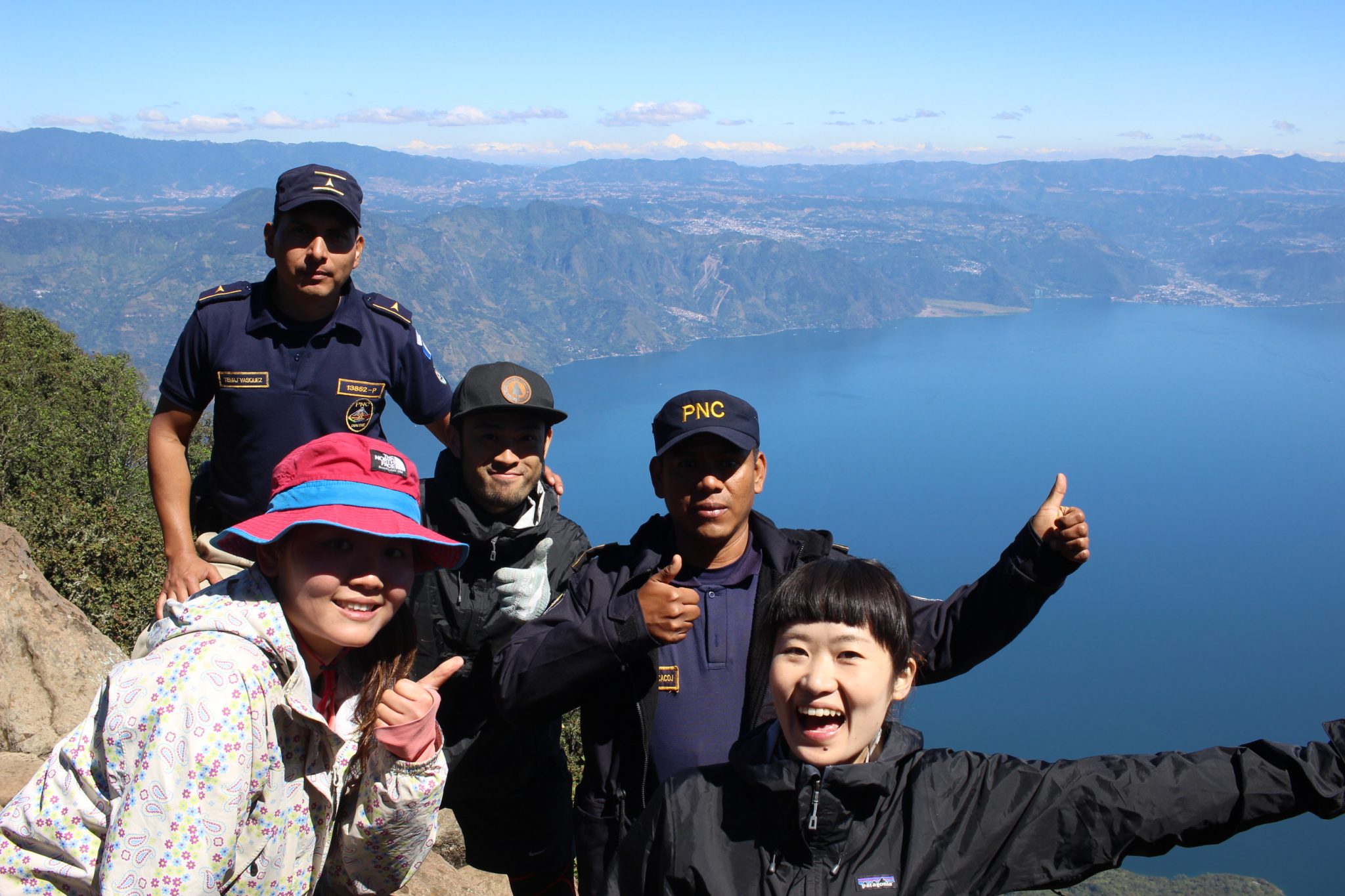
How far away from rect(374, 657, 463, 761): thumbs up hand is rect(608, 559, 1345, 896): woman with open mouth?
1.60 feet

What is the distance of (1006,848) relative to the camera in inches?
73.0

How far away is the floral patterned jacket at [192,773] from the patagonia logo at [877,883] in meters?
1.07

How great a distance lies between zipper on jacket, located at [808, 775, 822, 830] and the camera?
183 centimetres

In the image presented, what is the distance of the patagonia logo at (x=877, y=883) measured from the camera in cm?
183

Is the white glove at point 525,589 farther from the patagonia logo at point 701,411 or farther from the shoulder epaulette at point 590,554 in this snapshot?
the patagonia logo at point 701,411

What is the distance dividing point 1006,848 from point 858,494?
7934 cm

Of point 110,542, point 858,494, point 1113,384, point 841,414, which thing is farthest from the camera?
point 1113,384

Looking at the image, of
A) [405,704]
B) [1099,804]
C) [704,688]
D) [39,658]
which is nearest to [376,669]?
[405,704]

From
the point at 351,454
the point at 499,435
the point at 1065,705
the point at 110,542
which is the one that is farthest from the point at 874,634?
the point at 1065,705

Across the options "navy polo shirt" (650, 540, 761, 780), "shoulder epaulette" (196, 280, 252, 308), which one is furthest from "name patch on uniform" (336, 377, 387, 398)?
"navy polo shirt" (650, 540, 761, 780)

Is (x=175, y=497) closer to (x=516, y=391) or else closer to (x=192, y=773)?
(x=516, y=391)

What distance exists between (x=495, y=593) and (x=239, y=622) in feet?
4.51

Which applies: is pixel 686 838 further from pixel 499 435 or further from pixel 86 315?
pixel 86 315

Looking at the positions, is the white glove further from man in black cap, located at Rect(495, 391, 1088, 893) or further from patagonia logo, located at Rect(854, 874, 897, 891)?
patagonia logo, located at Rect(854, 874, 897, 891)
